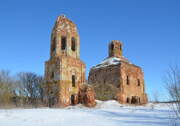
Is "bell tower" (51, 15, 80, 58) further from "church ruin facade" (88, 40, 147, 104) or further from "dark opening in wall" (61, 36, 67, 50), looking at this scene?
"church ruin facade" (88, 40, 147, 104)

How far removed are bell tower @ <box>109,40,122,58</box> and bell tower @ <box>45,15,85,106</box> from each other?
11.3m

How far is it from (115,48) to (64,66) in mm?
14607

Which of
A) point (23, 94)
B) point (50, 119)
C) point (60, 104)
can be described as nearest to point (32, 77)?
point (23, 94)

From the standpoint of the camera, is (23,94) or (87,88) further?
(23,94)

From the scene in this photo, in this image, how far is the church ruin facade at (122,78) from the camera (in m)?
29.1

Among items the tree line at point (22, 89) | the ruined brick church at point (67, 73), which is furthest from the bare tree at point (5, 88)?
the ruined brick church at point (67, 73)

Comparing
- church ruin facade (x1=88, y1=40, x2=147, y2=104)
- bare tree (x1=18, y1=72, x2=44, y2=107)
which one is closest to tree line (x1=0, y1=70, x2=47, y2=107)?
bare tree (x1=18, y1=72, x2=44, y2=107)

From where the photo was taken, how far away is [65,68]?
2233 centimetres

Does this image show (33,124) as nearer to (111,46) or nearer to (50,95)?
(50,95)

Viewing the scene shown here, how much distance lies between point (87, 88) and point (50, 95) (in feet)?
12.5

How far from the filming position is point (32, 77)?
29578mm

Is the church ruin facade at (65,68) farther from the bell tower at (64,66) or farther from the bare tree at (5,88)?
the bare tree at (5,88)

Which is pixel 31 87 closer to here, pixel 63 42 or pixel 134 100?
pixel 63 42

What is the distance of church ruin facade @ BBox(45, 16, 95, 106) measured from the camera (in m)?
21.5
